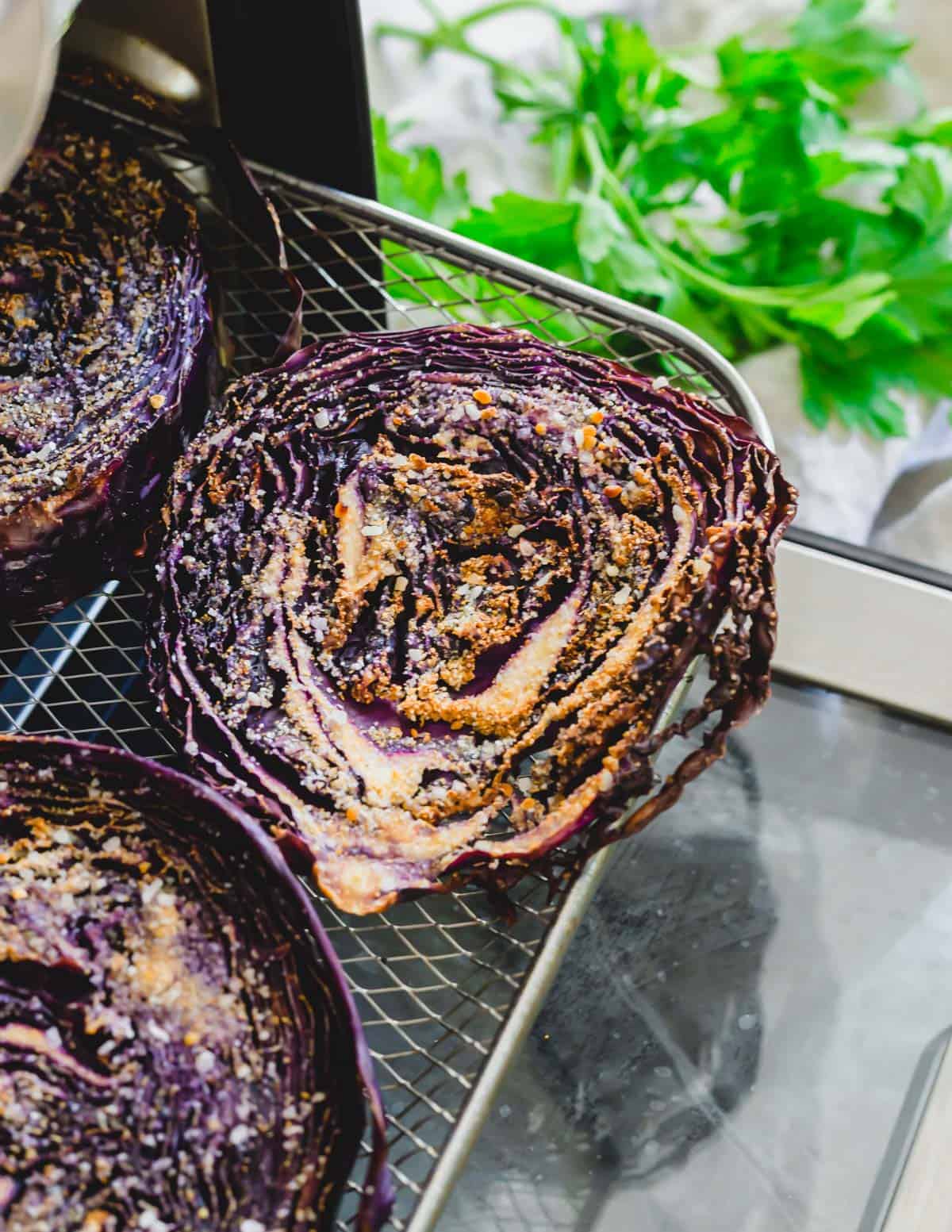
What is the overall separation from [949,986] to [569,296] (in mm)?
526

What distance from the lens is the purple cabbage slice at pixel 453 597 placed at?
69 cm

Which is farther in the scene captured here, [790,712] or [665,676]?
[790,712]

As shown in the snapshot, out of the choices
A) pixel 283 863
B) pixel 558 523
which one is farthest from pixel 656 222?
pixel 283 863

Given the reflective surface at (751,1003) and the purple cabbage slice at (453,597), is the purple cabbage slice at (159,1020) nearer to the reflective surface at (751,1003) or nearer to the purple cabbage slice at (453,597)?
the purple cabbage slice at (453,597)

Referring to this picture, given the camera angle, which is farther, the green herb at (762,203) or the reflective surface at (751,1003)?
the green herb at (762,203)

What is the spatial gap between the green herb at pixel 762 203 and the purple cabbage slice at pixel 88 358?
0.38 metres

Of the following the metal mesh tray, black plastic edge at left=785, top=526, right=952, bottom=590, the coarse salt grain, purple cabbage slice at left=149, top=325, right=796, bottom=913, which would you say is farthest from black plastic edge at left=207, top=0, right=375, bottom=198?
the coarse salt grain

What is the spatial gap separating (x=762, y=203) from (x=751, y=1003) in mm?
787

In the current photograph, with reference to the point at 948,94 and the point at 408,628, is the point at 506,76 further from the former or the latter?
the point at 408,628

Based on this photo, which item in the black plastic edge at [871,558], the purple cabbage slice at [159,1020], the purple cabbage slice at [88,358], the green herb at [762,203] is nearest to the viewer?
Result: the purple cabbage slice at [159,1020]

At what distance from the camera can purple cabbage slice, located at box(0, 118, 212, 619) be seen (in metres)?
0.78

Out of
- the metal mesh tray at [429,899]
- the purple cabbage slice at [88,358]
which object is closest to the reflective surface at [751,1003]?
the metal mesh tray at [429,899]

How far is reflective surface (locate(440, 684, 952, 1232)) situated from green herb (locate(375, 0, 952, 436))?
1.40 feet

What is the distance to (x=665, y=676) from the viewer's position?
682 millimetres
